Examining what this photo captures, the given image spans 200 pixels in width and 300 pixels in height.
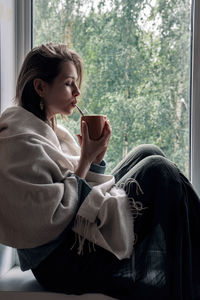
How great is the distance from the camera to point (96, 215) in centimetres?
112

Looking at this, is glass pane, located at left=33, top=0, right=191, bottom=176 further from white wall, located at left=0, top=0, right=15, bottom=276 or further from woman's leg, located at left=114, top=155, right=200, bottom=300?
woman's leg, located at left=114, top=155, right=200, bottom=300

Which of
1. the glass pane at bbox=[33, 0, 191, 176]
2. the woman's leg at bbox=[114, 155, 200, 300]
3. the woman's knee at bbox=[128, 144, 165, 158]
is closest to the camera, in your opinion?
the woman's leg at bbox=[114, 155, 200, 300]

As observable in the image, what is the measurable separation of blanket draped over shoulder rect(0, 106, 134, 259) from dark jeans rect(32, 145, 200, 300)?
6cm

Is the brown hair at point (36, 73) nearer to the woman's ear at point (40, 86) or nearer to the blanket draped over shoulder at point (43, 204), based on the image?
the woman's ear at point (40, 86)

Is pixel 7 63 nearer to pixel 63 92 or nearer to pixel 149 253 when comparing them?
pixel 63 92

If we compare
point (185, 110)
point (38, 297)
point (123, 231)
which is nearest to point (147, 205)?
point (123, 231)

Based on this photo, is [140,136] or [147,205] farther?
[140,136]

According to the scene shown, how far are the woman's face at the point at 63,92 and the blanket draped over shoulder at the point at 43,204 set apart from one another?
0.19 metres

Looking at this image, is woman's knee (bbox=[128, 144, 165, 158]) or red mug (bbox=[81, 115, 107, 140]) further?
woman's knee (bbox=[128, 144, 165, 158])

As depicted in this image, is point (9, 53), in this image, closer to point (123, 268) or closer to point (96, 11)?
point (96, 11)

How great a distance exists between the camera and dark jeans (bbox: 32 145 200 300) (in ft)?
3.60

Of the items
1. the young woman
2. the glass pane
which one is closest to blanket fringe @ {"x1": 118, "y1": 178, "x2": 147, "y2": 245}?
the young woman

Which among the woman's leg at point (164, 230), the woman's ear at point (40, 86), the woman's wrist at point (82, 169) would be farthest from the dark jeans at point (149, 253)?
the woman's ear at point (40, 86)

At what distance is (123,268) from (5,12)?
1.03m
